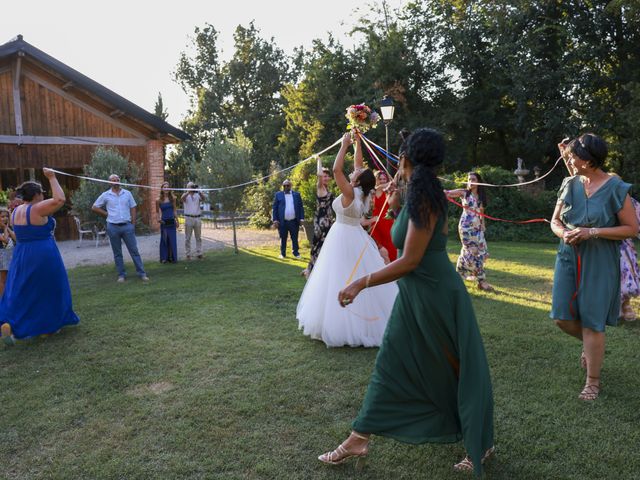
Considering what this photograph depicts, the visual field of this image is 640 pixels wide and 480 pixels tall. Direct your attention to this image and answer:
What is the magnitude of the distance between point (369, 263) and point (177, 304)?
3.55 m

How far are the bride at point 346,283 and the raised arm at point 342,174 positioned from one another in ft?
0.03

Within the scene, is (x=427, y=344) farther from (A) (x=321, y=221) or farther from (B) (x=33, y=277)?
(A) (x=321, y=221)

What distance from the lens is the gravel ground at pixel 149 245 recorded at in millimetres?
13562

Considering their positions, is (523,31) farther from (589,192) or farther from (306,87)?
(589,192)

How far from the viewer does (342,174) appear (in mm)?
5324

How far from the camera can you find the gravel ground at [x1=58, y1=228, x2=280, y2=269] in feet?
44.5

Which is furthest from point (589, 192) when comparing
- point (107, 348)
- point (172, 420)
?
point (107, 348)

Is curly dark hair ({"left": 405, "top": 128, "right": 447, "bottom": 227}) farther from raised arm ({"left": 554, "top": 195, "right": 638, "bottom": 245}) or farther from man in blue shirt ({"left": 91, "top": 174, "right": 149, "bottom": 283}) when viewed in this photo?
man in blue shirt ({"left": 91, "top": 174, "right": 149, "bottom": 283})

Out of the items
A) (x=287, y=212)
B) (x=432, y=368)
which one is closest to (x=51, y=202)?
(x=432, y=368)

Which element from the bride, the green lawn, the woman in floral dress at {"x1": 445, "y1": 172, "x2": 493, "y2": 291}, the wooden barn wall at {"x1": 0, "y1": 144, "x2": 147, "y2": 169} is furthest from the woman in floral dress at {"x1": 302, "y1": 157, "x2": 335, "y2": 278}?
the wooden barn wall at {"x1": 0, "y1": 144, "x2": 147, "y2": 169}

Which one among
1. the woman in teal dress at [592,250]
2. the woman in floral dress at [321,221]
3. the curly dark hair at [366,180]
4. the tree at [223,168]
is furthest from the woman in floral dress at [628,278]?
the tree at [223,168]

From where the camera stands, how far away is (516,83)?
21.5 meters

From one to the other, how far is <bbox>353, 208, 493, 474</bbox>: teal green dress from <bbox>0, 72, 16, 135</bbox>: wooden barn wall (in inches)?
691

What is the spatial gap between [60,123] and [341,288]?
1572cm
